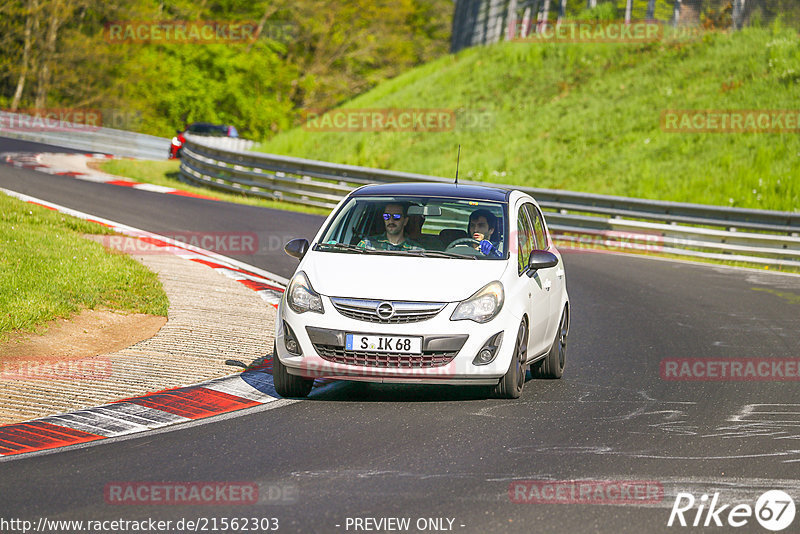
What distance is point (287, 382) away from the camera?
8.54m

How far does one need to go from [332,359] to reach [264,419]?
698 millimetres

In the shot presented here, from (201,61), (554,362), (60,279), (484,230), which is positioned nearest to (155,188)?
(60,279)

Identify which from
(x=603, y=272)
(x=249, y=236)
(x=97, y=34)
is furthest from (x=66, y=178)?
(x=97, y=34)

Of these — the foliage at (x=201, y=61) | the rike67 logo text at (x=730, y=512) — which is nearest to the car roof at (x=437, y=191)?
A: the rike67 logo text at (x=730, y=512)

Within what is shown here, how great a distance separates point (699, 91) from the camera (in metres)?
31.8

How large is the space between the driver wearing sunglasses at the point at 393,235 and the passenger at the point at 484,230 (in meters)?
0.47

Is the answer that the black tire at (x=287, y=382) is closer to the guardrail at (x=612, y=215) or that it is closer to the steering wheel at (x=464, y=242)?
the steering wheel at (x=464, y=242)

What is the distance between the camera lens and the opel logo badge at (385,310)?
26.7 feet

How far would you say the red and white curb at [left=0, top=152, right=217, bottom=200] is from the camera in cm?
2691

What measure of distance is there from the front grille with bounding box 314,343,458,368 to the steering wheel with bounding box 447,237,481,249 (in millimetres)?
1261

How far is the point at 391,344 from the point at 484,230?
1.66 m

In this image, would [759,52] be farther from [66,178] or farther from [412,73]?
[66,178]

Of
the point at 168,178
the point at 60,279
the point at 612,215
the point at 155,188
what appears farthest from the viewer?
the point at 168,178

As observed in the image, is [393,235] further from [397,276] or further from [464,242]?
[397,276]
